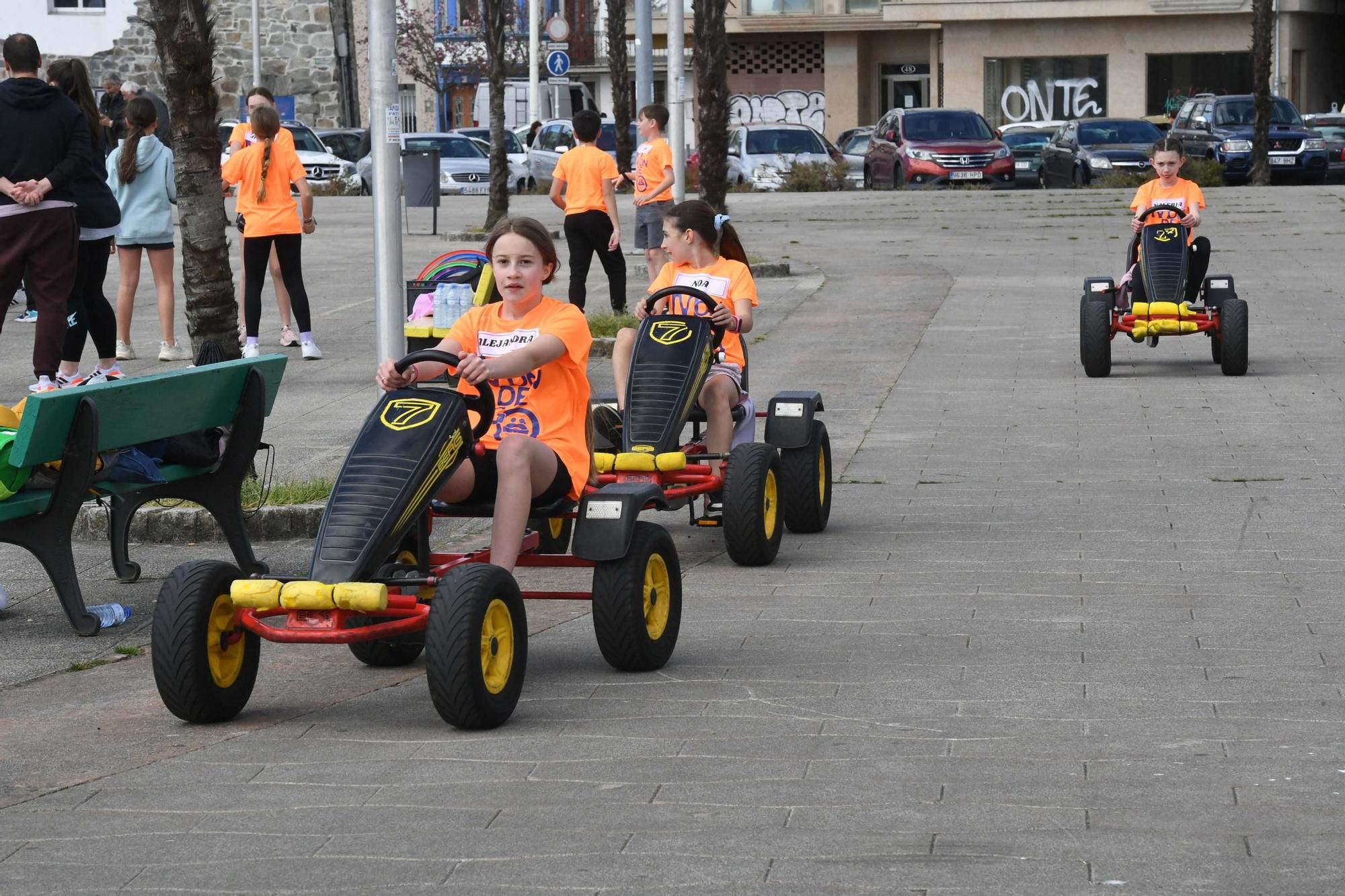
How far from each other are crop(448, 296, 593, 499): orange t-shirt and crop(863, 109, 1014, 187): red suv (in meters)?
29.3

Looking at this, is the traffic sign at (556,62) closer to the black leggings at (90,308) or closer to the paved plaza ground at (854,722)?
the black leggings at (90,308)

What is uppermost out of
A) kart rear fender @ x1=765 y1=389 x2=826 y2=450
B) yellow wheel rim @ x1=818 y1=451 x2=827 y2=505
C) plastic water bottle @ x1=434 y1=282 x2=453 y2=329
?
plastic water bottle @ x1=434 y1=282 x2=453 y2=329

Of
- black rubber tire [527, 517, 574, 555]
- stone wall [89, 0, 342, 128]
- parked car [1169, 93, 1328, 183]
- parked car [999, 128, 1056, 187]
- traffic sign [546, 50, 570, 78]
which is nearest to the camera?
black rubber tire [527, 517, 574, 555]

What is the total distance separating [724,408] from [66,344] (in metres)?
4.62

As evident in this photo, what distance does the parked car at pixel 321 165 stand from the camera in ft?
125

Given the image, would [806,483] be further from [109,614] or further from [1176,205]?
[1176,205]

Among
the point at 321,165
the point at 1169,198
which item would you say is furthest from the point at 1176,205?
the point at 321,165

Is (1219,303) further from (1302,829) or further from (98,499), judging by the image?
(1302,829)

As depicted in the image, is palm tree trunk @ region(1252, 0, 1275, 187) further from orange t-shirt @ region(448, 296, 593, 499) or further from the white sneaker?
orange t-shirt @ region(448, 296, 593, 499)

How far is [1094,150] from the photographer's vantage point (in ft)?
115

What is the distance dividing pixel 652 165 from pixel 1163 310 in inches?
235

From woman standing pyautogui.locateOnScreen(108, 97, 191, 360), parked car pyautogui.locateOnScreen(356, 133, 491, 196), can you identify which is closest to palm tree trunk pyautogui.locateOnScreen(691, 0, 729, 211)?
woman standing pyautogui.locateOnScreen(108, 97, 191, 360)

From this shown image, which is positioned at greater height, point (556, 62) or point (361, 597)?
point (556, 62)

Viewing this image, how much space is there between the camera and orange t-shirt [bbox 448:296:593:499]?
6.37 meters
